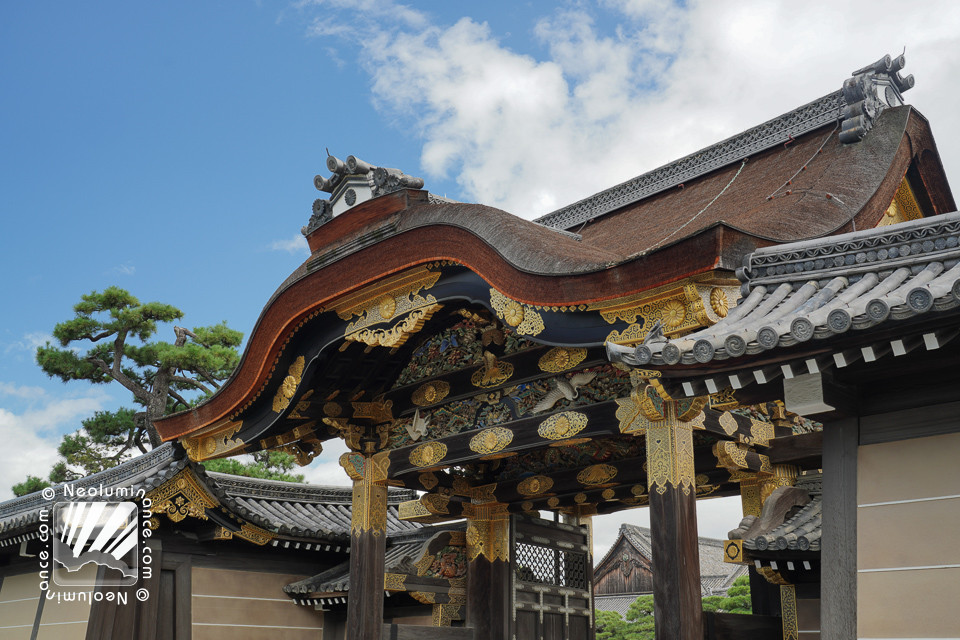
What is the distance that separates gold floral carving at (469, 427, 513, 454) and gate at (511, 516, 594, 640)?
7.31ft

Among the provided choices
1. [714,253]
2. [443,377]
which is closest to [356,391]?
[443,377]

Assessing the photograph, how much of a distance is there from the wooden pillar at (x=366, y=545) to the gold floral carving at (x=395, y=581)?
2.04 ft

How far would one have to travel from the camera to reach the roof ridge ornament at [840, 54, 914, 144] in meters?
9.19

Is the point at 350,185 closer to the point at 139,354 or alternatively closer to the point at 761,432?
the point at 761,432

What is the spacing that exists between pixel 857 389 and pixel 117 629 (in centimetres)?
961

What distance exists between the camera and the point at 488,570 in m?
10.4

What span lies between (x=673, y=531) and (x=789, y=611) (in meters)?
1.71

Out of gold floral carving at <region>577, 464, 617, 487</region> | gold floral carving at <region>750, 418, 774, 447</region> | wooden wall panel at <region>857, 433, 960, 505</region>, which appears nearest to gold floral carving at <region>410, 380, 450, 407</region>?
gold floral carving at <region>577, 464, 617, 487</region>

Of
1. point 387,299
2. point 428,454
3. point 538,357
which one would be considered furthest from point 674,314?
point 428,454

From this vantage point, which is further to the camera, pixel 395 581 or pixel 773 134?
pixel 773 134

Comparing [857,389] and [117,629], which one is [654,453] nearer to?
[857,389]

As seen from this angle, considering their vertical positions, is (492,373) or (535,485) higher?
(492,373)

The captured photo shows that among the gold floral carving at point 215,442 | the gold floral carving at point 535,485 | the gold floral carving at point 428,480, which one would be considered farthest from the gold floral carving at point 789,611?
the gold floral carving at point 215,442

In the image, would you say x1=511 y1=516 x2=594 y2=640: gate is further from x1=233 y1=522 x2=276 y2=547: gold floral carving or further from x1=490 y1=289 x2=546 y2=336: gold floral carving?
x1=490 y1=289 x2=546 y2=336: gold floral carving
